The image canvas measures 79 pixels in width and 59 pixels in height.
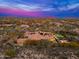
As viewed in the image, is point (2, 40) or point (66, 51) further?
point (2, 40)

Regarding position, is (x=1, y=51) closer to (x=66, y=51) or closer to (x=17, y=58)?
(x=17, y=58)

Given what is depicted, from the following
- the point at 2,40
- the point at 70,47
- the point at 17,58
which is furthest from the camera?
the point at 2,40

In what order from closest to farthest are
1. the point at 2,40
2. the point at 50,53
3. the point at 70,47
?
1. the point at 50,53
2. the point at 70,47
3. the point at 2,40

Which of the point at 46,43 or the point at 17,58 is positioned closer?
the point at 17,58

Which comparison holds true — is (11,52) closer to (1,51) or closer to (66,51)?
(1,51)

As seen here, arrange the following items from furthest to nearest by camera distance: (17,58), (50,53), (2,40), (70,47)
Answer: (2,40) → (70,47) → (50,53) → (17,58)

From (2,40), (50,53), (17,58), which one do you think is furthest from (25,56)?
(2,40)

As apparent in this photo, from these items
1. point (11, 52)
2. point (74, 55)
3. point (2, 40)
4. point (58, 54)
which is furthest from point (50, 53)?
point (2, 40)

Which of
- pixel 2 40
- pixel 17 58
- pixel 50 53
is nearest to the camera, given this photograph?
pixel 17 58
